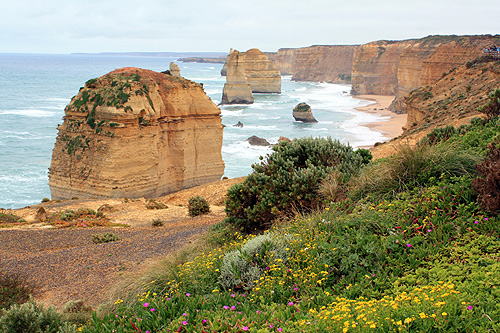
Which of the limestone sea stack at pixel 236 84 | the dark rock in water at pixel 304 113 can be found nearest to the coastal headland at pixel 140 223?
the dark rock in water at pixel 304 113

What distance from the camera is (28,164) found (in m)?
38.8

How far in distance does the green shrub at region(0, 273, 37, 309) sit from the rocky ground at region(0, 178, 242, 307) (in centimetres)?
19

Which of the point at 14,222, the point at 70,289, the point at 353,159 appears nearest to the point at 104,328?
the point at 70,289

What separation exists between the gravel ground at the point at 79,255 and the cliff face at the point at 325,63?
129 m

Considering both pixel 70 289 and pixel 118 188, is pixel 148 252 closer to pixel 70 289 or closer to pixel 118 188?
pixel 70 289

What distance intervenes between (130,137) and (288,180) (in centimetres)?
1500

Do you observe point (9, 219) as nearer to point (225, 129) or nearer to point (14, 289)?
point (14, 289)

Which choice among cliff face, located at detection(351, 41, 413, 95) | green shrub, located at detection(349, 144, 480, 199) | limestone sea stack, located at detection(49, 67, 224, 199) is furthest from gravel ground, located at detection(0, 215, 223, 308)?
cliff face, located at detection(351, 41, 413, 95)

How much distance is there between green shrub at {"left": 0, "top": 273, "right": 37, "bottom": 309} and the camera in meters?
7.41

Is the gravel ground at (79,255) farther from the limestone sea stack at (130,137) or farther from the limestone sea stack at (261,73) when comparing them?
the limestone sea stack at (261,73)

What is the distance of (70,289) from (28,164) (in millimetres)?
34991

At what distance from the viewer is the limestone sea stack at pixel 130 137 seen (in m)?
22.2

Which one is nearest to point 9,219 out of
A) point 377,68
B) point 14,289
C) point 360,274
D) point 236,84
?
point 14,289

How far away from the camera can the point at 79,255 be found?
10.3 metres
